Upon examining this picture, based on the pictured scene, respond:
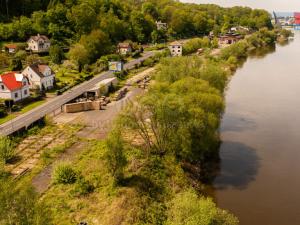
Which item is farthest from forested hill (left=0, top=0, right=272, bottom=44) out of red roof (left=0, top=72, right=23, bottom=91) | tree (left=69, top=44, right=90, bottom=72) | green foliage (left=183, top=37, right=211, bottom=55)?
red roof (left=0, top=72, right=23, bottom=91)

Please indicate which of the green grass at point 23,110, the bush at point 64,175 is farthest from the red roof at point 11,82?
the bush at point 64,175

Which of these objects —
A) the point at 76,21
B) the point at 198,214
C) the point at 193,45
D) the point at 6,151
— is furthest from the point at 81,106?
the point at 193,45

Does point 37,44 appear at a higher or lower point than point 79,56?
higher

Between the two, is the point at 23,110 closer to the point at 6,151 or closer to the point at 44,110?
the point at 44,110

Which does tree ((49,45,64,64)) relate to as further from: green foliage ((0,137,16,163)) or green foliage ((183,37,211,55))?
green foliage ((0,137,16,163))

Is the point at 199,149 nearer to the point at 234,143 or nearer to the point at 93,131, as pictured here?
the point at 234,143

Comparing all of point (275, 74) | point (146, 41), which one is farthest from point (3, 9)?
point (275, 74)
